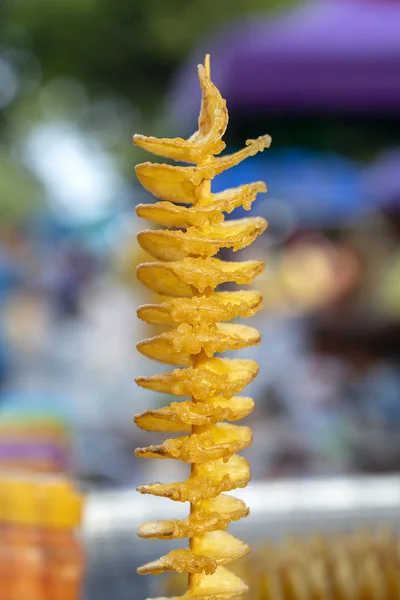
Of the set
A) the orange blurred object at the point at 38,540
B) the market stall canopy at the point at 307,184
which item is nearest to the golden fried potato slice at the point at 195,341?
the orange blurred object at the point at 38,540

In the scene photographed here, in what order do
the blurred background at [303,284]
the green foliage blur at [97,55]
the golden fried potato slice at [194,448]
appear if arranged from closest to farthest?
the golden fried potato slice at [194,448]
the blurred background at [303,284]
the green foliage blur at [97,55]

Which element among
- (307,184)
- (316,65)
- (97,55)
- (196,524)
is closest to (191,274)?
(196,524)

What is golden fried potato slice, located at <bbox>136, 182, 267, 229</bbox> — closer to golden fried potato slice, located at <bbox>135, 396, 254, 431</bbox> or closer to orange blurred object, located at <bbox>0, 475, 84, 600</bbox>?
golden fried potato slice, located at <bbox>135, 396, 254, 431</bbox>

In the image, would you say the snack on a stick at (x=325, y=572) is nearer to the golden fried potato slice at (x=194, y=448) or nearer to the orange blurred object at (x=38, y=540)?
the orange blurred object at (x=38, y=540)

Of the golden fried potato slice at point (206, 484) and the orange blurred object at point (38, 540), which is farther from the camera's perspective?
the orange blurred object at point (38, 540)

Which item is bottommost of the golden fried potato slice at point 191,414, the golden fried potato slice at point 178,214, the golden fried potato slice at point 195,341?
the golden fried potato slice at point 191,414

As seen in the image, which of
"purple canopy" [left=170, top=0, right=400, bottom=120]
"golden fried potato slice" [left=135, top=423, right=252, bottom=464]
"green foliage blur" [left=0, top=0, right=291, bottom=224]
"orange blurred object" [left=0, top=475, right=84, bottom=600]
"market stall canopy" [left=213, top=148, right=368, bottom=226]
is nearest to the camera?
"golden fried potato slice" [left=135, top=423, right=252, bottom=464]

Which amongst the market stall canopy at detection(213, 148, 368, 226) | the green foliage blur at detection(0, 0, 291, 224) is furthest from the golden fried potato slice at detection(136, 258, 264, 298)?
the green foliage blur at detection(0, 0, 291, 224)
